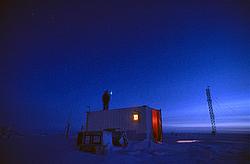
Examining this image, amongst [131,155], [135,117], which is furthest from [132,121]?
[131,155]

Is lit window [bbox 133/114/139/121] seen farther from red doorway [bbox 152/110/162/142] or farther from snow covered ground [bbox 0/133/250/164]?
snow covered ground [bbox 0/133/250/164]

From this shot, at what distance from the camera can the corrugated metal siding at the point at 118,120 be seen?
52.6 feet

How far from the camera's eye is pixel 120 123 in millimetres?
17141

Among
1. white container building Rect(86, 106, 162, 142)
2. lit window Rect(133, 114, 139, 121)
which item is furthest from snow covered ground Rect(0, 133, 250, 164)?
lit window Rect(133, 114, 139, 121)

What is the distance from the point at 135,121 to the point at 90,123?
6274mm

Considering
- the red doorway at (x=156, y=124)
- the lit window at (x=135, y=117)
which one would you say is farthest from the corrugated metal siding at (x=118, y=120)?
the red doorway at (x=156, y=124)

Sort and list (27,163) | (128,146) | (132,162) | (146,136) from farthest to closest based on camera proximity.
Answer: (146,136), (128,146), (132,162), (27,163)

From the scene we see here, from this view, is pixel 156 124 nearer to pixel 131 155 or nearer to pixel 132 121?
pixel 132 121

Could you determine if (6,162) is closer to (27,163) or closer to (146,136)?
(27,163)

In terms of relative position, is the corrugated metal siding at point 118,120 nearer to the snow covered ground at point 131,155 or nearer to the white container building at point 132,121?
Answer: the white container building at point 132,121

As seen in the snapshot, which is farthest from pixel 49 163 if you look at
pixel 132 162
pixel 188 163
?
pixel 188 163

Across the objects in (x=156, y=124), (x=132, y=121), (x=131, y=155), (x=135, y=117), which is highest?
(x=135, y=117)

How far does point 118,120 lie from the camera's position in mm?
17344

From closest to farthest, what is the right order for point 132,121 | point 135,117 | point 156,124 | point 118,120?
point 135,117
point 132,121
point 118,120
point 156,124
